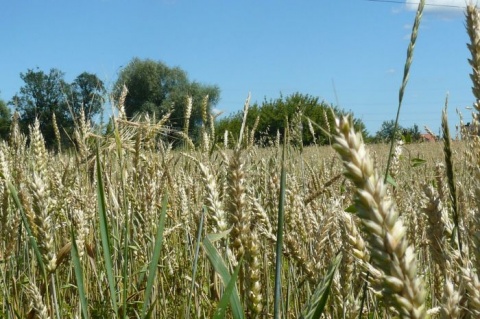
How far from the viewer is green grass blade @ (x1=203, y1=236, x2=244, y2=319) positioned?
3.24ft

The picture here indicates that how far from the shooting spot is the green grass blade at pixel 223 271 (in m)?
0.99

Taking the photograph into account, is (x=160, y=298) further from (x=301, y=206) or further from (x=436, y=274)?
(x=436, y=274)

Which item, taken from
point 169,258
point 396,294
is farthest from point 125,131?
point 396,294

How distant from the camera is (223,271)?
1025mm

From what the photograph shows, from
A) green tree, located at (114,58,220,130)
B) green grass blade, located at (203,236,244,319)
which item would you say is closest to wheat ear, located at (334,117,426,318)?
green grass blade, located at (203,236,244,319)

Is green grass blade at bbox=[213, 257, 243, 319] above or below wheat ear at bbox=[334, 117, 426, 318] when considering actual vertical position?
below

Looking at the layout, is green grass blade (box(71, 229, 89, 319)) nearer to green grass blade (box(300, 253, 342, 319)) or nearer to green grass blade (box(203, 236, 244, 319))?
green grass blade (box(203, 236, 244, 319))

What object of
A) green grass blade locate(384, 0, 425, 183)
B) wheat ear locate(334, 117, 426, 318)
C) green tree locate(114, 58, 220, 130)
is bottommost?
wheat ear locate(334, 117, 426, 318)

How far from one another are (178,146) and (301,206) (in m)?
2.95

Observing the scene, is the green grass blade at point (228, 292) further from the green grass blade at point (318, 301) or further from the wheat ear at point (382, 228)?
the wheat ear at point (382, 228)

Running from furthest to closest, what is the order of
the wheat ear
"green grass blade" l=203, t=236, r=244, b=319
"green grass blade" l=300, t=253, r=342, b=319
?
"green grass blade" l=203, t=236, r=244, b=319
"green grass blade" l=300, t=253, r=342, b=319
the wheat ear

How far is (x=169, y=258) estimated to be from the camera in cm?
256

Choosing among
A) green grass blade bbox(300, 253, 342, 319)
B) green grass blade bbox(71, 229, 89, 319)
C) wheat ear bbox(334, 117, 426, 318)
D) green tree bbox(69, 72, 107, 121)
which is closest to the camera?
wheat ear bbox(334, 117, 426, 318)

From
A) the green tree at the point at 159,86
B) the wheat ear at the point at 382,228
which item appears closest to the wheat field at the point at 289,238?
the wheat ear at the point at 382,228
